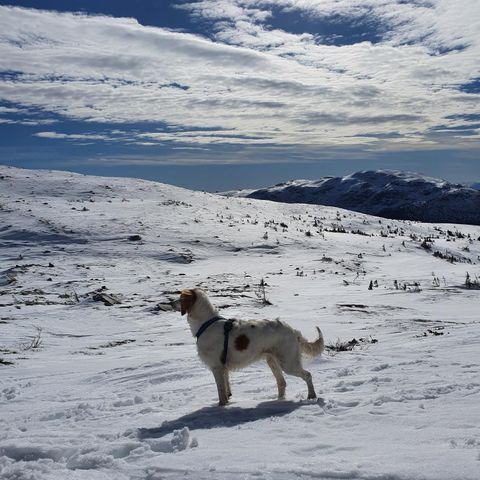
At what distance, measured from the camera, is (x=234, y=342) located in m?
6.07

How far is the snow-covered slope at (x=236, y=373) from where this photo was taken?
14.5ft

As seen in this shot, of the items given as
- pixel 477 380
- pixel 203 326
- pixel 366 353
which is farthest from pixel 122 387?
pixel 477 380

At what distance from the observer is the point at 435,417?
5051 millimetres

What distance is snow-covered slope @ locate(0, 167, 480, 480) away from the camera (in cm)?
441

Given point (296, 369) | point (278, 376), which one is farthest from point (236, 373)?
point (296, 369)

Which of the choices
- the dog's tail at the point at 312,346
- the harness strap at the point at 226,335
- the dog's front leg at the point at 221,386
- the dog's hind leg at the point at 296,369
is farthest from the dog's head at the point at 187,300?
the dog's tail at the point at 312,346

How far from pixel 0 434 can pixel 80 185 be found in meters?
34.0

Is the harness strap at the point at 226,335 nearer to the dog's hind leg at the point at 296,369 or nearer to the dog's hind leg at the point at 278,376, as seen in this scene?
the dog's hind leg at the point at 278,376

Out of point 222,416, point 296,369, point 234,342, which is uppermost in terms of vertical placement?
point 234,342

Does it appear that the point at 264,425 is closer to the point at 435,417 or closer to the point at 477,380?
the point at 435,417

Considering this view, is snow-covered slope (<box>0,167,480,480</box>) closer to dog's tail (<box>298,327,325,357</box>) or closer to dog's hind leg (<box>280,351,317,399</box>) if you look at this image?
dog's hind leg (<box>280,351,317,399</box>)

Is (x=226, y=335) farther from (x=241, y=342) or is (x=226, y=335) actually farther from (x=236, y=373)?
(x=236, y=373)

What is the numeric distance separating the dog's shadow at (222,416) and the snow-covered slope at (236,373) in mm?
27

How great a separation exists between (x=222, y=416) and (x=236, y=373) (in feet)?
6.71
